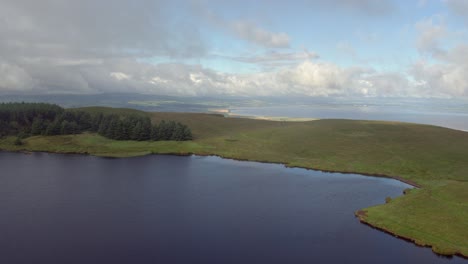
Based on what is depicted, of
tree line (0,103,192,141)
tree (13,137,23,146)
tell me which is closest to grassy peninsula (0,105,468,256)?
tree (13,137,23,146)

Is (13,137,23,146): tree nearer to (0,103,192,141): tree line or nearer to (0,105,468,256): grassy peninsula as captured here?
(0,105,468,256): grassy peninsula

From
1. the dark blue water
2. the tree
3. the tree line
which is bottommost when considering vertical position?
the dark blue water

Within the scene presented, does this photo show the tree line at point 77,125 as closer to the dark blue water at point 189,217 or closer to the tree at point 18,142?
the tree at point 18,142

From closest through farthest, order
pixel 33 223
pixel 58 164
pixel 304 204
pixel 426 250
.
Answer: pixel 426 250, pixel 33 223, pixel 304 204, pixel 58 164

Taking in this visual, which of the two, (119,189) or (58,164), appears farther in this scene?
(58,164)

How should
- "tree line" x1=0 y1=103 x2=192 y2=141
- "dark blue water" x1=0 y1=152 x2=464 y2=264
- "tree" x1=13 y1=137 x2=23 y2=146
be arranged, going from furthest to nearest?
"tree line" x1=0 y1=103 x2=192 y2=141 < "tree" x1=13 y1=137 x2=23 y2=146 < "dark blue water" x1=0 y1=152 x2=464 y2=264

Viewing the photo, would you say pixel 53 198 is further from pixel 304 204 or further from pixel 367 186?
pixel 367 186

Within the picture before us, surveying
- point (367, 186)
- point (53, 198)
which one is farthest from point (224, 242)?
point (367, 186)
